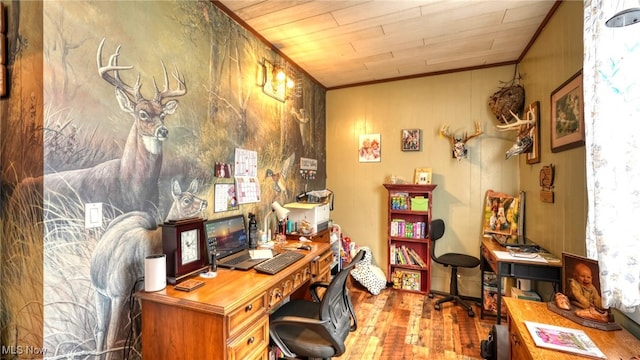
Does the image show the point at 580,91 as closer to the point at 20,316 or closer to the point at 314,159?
the point at 314,159

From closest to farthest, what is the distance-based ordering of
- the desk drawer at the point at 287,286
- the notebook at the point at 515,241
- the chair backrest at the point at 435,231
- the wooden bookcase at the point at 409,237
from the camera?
the desk drawer at the point at 287,286
the notebook at the point at 515,241
the chair backrest at the point at 435,231
the wooden bookcase at the point at 409,237

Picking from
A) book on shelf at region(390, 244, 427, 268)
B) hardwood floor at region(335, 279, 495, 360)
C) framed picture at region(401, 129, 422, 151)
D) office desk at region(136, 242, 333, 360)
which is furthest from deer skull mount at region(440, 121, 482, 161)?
office desk at region(136, 242, 333, 360)

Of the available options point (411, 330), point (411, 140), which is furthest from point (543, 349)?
point (411, 140)

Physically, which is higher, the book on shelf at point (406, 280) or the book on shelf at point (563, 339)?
the book on shelf at point (563, 339)

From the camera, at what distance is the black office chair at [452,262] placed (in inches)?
119

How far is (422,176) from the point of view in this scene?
11.6 feet

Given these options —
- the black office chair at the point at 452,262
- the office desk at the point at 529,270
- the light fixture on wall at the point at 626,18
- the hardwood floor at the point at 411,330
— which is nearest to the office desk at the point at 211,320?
the hardwood floor at the point at 411,330

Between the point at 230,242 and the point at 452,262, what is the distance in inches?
96.3

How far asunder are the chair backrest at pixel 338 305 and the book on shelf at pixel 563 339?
91 centimetres

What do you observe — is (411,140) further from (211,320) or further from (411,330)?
(211,320)

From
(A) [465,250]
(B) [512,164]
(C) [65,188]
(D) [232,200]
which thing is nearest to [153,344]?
(C) [65,188]

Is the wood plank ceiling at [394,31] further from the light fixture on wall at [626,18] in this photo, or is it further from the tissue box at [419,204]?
the tissue box at [419,204]

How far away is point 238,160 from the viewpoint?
233 centimetres

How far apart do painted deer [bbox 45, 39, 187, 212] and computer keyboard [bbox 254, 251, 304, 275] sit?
0.77 metres
